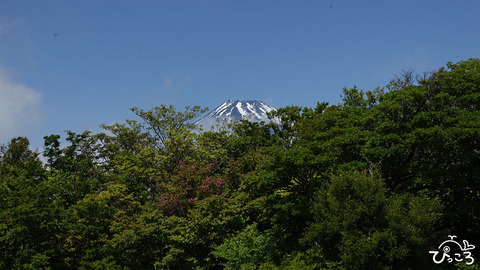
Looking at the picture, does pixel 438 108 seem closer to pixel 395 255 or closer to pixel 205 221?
pixel 395 255

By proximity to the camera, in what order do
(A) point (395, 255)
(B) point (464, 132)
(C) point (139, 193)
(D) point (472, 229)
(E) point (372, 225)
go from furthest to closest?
(C) point (139, 193), (D) point (472, 229), (B) point (464, 132), (E) point (372, 225), (A) point (395, 255)

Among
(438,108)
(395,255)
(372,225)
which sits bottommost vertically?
(395,255)

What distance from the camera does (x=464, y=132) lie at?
13711 millimetres

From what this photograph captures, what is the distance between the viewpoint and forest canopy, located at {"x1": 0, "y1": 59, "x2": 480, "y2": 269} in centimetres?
1242

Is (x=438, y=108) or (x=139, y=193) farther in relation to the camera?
(x=139, y=193)

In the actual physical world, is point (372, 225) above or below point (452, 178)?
below

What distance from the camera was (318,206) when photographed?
13.6 metres

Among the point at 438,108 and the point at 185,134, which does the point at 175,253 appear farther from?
the point at 438,108

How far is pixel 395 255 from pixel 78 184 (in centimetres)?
2268

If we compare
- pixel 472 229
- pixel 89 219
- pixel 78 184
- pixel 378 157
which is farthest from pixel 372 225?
pixel 78 184

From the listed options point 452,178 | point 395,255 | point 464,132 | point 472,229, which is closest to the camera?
point 395,255

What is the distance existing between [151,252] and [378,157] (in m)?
13.6

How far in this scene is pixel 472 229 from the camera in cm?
1572

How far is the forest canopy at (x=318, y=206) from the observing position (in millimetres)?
12422
